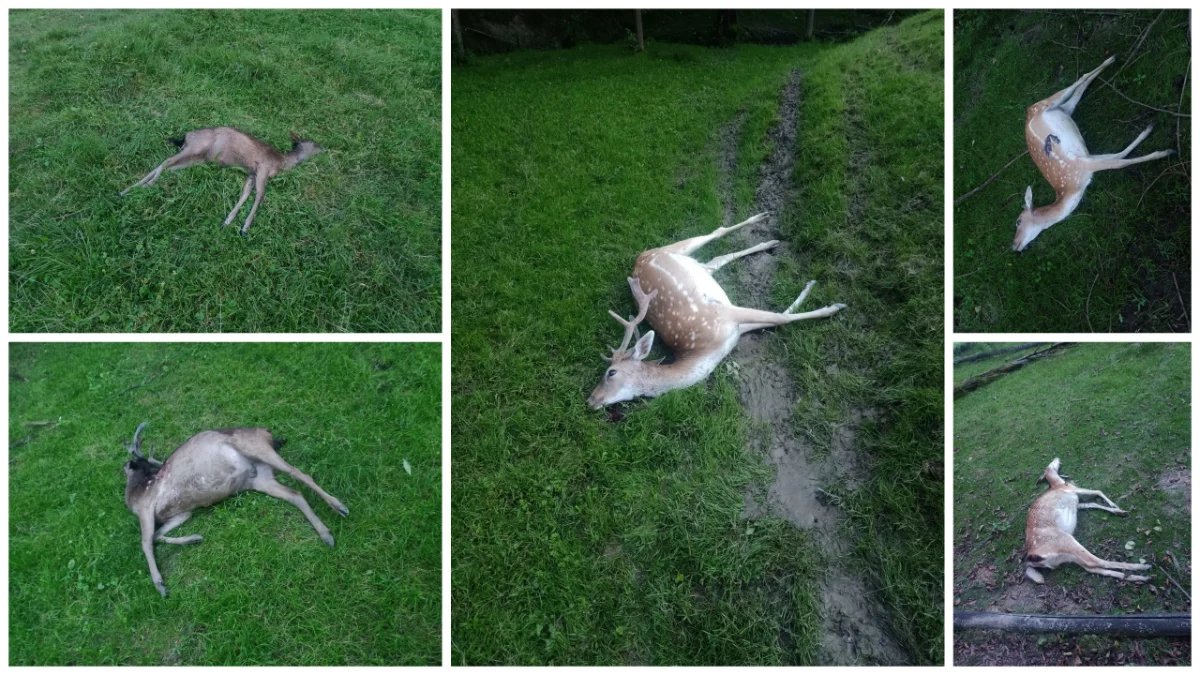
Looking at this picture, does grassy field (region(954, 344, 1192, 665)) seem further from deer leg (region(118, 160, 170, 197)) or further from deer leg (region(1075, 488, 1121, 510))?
deer leg (region(118, 160, 170, 197))

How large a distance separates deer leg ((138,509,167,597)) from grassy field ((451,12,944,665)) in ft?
4.52

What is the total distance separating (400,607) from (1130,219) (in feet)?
12.6

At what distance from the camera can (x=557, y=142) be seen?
4.23 m

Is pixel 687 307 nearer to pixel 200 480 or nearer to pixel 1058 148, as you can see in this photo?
pixel 1058 148

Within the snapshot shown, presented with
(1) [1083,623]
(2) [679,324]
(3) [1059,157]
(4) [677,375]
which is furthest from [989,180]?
(1) [1083,623]

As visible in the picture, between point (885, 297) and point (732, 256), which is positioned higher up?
point (732, 256)

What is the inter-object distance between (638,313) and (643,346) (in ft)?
0.96

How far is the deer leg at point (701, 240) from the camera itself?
11.4ft

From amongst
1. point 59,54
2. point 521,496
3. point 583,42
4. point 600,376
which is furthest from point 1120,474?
point 59,54

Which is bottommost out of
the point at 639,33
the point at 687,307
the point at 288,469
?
the point at 288,469

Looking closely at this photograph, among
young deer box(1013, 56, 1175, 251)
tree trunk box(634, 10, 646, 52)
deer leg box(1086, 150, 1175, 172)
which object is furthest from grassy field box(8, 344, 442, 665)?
tree trunk box(634, 10, 646, 52)

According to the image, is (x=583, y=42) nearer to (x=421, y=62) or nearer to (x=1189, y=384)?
(x=421, y=62)

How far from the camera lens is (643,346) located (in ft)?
Result: 10.1

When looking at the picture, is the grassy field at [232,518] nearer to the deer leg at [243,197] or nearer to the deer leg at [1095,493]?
the deer leg at [243,197]
